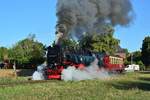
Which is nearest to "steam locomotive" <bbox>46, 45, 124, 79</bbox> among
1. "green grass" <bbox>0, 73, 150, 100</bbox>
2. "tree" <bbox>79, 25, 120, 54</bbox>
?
"green grass" <bbox>0, 73, 150, 100</bbox>

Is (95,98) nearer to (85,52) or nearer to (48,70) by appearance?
(48,70)

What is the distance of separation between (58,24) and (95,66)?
17.7ft

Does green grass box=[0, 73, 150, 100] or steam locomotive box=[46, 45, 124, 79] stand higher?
steam locomotive box=[46, 45, 124, 79]

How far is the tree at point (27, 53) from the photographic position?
251ft

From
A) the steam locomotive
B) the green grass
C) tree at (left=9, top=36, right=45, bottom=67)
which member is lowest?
the green grass

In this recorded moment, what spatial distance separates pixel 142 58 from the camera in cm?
13750

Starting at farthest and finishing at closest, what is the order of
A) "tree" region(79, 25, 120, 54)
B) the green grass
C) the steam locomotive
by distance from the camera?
"tree" region(79, 25, 120, 54) → the steam locomotive → the green grass

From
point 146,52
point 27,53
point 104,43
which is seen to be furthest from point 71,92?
point 146,52

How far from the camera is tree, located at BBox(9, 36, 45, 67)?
7638 cm

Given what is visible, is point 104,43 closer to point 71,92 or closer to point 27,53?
point 27,53

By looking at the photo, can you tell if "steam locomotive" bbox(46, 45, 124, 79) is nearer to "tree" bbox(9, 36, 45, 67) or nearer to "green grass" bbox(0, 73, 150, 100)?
"green grass" bbox(0, 73, 150, 100)

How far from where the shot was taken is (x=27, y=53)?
8488 cm

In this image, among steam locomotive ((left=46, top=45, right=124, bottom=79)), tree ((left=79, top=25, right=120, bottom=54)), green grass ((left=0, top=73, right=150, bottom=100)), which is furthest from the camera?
tree ((left=79, top=25, right=120, bottom=54))

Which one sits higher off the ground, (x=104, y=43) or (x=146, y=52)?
(x=146, y=52)
